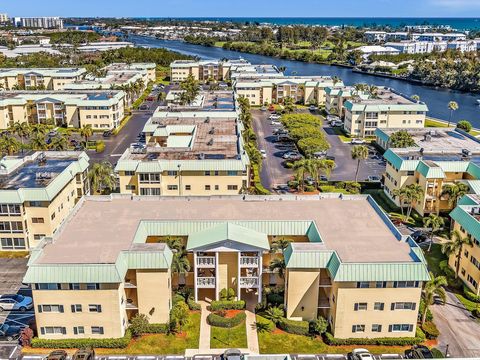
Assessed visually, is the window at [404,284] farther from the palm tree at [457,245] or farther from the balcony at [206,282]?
the balcony at [206,282]

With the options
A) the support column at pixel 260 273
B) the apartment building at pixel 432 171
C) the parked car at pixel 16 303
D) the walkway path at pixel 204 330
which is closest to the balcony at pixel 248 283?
the support column at pixel 260 273

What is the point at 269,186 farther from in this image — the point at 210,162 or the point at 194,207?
the point at 194,207

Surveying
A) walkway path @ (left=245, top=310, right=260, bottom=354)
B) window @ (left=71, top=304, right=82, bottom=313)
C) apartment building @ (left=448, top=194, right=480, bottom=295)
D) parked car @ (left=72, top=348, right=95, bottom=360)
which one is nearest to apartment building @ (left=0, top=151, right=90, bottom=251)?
window @ (left=71, top=304, right=82, bottom=313)

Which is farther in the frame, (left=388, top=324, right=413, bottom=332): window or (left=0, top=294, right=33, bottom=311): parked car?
(left=0, top=294, right=33, bottom=311): parked car

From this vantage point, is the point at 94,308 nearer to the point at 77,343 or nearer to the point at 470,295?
the point at 77,343

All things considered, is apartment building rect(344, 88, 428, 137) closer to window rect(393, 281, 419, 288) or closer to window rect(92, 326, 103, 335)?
window rect(393, 281, 419, 288)

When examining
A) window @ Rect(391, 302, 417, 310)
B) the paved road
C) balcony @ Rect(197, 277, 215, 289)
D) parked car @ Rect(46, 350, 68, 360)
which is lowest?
the paved road

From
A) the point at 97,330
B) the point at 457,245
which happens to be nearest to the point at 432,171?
the point at 457,245

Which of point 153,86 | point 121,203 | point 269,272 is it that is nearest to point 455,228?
point 269,272
